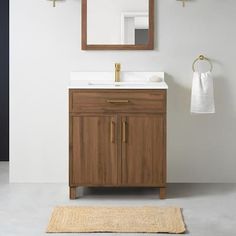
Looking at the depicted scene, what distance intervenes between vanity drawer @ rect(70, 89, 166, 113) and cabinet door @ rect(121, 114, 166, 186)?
7cm

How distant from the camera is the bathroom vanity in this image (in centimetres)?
464

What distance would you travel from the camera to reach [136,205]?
14.9 ft

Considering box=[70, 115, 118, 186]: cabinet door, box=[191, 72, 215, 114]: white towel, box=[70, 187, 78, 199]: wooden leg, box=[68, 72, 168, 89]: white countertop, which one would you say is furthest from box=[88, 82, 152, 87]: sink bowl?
box=[70, 187, 78, 199]: wooden leg

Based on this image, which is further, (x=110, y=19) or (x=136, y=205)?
(x=110, y=19)

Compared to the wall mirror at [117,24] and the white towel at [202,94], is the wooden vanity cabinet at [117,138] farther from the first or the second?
the wall mirror at [117,24]

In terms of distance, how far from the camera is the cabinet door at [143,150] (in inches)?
184

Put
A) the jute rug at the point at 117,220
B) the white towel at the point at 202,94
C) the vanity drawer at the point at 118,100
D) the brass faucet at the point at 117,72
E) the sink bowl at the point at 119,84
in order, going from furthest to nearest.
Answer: the brass faucet at the point at 117,72
the white towel at the point at 202,94
the sink bowl at the point at 119,84
the vanity drawer at the point at 118,100
the jute rug at the point at 117,220

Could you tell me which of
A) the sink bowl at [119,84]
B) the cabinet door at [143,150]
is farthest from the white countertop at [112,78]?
the cabinet door at [143,150]

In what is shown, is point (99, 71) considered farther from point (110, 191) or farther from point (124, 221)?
point (124, 221)

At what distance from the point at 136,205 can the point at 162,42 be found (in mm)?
1356

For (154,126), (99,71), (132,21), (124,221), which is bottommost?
(124,221)

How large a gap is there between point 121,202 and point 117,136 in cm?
47

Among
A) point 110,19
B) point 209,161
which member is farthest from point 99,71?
point 209,161

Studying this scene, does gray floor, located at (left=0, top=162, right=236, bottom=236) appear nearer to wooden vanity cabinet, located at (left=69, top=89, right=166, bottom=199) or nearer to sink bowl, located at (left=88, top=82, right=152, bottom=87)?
wooden vanity cabinet, located at (left=69, top=89, right=166, bottom=199)
